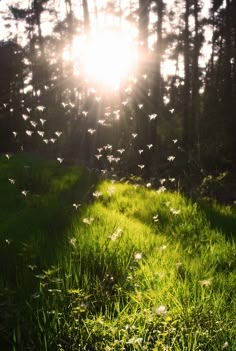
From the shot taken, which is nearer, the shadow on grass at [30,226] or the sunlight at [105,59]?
the shadow on grass at [30,226]

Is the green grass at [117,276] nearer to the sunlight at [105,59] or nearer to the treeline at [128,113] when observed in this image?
the treeline at [128,113]

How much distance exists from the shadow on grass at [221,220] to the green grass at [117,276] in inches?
0.7

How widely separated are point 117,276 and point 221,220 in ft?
7.63

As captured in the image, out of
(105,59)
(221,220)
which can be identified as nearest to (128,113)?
(105,59)

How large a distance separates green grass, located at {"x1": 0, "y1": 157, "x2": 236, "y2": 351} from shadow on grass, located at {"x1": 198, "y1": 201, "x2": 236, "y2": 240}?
2cm

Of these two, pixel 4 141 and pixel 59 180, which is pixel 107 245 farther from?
pixel 4 141

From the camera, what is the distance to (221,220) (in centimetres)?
528

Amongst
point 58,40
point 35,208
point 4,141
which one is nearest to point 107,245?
point 35,208

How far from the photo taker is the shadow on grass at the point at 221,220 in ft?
15.9

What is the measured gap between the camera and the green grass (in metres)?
2.44

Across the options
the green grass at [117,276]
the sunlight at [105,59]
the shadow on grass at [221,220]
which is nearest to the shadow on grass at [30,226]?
the green grass at [117,276]

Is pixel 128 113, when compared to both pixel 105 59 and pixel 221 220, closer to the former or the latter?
pixel 105 59

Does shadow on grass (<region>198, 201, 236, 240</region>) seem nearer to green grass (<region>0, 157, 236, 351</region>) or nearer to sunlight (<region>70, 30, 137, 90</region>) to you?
green grass (<region>0, 157, 236, 351</region>)

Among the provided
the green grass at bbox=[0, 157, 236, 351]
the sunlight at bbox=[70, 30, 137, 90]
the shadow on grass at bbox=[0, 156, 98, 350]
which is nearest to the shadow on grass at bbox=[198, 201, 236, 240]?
the green grass at bbox=[0, 157, 236, 351]
